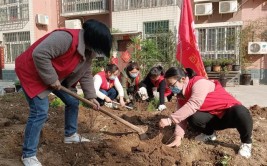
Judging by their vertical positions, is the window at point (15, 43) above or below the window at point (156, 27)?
below

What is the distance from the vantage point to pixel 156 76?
203 inches

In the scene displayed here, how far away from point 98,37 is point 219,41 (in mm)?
11159

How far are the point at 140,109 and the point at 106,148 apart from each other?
2105mm

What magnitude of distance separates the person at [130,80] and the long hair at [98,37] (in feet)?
10.2

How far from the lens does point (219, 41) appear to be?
12523 millimetres

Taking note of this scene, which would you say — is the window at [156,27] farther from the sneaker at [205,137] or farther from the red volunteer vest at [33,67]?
the red volunteer vest at [33,67]

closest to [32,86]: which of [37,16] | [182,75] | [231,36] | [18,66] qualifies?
[18,66]

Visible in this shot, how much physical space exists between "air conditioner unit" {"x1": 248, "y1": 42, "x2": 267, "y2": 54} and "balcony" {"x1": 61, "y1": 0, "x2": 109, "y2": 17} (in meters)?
7.48

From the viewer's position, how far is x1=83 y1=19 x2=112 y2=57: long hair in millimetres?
2271

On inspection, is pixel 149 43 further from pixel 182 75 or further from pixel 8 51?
pixel 8 51

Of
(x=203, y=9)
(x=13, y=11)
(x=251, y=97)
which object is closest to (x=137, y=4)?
(x=203, y=9)

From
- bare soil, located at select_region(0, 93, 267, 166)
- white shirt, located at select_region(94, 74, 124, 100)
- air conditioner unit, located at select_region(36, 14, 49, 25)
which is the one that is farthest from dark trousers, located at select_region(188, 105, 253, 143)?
air conditioner unit, located at select_region(36, 14, 49, 25)

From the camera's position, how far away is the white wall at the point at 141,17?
12.8 metres

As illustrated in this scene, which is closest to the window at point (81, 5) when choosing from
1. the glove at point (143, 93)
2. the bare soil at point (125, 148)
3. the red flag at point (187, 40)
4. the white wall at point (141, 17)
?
the white wall at point (141, 17)
